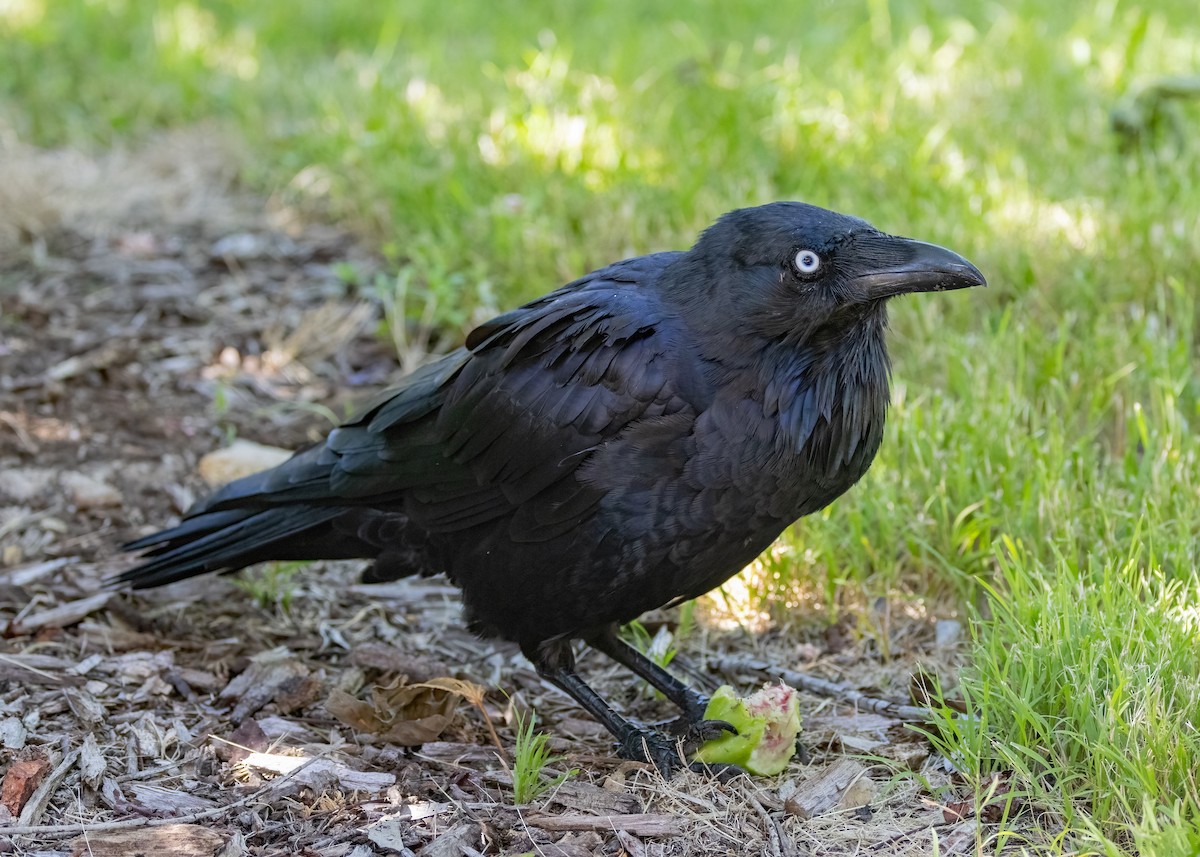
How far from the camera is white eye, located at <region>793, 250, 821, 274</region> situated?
9.67ft

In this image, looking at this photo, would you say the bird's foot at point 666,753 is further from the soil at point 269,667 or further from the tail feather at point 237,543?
the tail feather at point 237,543

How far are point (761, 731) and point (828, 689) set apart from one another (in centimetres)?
48

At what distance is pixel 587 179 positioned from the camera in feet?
18.5

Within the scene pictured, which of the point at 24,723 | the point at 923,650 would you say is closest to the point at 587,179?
the point at 923,650

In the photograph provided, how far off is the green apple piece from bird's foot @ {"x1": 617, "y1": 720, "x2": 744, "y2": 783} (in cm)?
3

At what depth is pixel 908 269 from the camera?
289cm

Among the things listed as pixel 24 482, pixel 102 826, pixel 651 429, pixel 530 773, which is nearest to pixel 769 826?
pixel 530 773

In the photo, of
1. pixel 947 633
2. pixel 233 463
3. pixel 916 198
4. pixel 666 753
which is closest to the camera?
pixel 666 753

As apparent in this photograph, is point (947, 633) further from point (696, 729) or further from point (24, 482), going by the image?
point (24, 482)

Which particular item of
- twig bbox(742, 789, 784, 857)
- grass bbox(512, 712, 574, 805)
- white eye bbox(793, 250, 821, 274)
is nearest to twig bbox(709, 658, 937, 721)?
twig bbox(742, 789, 784, 857)

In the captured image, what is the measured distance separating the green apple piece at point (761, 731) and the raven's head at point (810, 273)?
83 cm

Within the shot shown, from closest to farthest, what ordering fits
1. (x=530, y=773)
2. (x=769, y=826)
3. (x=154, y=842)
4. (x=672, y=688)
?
(x=154, y=842) → (x=769, y=826) → (x=530, y=773) → (x=672, y=688)

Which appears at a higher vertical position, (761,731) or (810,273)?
(810,273)

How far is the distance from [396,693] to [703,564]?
899 millimetres
